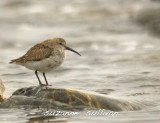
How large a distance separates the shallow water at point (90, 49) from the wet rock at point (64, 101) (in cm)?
24

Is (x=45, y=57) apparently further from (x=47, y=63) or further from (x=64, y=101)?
(x=64, y=101)

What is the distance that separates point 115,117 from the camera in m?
7.80

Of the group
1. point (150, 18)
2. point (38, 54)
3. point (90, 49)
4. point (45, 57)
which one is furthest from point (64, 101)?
point (150, 18)

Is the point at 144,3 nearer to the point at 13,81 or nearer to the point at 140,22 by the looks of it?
the point at 140,22

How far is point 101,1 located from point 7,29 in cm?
747

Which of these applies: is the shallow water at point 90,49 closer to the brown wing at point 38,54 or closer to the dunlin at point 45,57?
the dunlin at point 45,57

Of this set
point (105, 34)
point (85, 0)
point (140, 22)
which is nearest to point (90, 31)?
point (105, 34)

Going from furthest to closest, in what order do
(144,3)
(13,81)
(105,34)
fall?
(144,3) → (105,34) → (13,81)

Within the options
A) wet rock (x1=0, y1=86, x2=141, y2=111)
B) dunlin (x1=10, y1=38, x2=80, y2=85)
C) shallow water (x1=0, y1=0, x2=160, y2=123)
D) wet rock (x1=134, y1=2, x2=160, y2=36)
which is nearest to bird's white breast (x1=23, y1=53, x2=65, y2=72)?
dunlin (x1=10, y1=38, x2=80, y2=85)

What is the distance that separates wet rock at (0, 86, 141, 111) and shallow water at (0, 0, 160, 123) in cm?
24

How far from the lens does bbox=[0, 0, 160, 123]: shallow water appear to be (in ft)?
30.2

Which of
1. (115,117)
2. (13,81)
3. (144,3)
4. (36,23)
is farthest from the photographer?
(144,3)

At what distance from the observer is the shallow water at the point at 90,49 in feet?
30.2

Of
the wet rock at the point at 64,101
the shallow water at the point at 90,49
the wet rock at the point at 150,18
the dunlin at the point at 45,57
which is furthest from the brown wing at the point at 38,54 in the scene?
the wet rock at the point at 150,18
